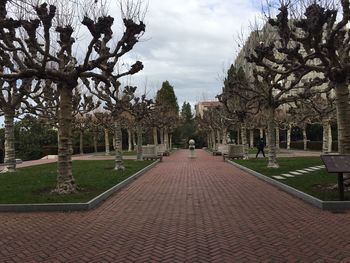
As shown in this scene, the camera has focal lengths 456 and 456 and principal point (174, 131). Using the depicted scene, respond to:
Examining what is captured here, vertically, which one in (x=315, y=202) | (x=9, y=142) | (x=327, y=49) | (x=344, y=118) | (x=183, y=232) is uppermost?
(x=327, y=49)

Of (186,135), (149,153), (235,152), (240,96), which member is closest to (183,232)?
(240,96)

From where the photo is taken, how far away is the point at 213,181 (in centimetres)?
1730

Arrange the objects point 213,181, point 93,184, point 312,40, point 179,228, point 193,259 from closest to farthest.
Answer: point 193,259, point 179,228, point 312,40, point 93,184, point 213,181

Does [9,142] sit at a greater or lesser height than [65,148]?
greater

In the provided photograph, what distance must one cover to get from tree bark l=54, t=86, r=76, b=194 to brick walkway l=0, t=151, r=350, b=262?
145cm

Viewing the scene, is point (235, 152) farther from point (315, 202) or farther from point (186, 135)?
point (186, 135)

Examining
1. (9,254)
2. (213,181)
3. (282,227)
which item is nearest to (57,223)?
(9,254)

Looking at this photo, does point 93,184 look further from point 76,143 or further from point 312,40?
point 76,143

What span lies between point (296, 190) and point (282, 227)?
4.51 meters

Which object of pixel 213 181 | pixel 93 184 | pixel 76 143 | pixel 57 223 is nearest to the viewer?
pixel 57 223

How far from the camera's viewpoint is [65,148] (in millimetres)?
13242

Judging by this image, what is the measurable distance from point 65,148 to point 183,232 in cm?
618

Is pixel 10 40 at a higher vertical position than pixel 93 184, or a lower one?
higher

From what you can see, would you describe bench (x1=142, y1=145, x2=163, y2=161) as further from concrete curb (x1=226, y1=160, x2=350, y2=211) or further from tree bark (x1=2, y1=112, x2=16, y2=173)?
concrete curb (x1=226, y1=160, x2=350, y2=211)
